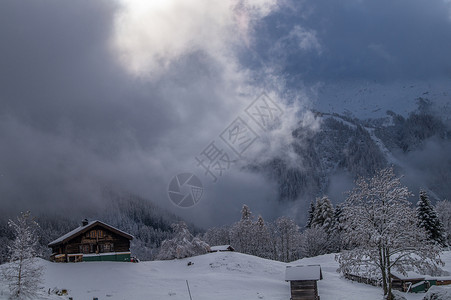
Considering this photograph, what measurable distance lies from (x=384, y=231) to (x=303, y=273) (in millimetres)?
13272

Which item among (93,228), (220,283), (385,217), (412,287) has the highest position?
(93,228)

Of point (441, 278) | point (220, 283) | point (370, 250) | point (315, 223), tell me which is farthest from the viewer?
point (315, 223)

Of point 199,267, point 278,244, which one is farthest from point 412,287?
point 278,244

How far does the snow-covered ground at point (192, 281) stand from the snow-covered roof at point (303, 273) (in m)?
2.16

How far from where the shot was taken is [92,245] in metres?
51.9

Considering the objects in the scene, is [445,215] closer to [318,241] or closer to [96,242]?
[318,241]

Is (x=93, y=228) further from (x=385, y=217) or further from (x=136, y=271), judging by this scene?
(x=385, y=217)

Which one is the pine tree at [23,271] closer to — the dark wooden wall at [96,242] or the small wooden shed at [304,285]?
the small wooden shed at [304,285]

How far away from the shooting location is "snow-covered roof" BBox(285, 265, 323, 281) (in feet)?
121

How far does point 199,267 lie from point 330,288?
1993 cm

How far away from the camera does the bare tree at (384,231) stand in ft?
88.2

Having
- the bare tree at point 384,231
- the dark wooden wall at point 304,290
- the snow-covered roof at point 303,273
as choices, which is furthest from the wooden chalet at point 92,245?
the bare tree at point 384,231

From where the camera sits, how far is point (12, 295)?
23.5 metres

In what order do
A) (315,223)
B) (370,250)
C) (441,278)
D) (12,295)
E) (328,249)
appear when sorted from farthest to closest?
(315,223) → (328,249) → (441,278) → (370,250) → (12,295)
